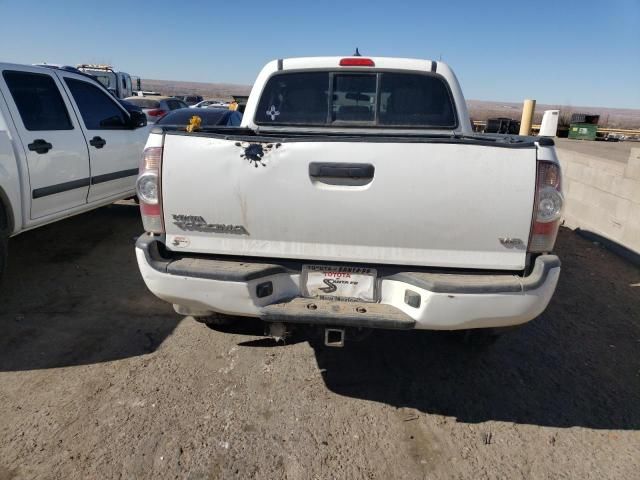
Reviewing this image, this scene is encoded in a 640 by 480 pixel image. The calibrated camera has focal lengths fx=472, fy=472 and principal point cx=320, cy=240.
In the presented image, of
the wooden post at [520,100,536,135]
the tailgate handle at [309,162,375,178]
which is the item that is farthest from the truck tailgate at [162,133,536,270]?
the wooden post at [520,100,536,135]

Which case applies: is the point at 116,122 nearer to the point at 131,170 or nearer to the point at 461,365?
the point at 131,170

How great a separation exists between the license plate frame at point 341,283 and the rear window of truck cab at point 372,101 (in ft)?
5.80

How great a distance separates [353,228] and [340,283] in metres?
0.34

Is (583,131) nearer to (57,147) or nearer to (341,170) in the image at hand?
(57,147)

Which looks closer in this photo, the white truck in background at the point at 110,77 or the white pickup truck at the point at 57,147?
the white pickup truck at the point at 57,147

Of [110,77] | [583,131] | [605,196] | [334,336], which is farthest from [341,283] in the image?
[583,131]

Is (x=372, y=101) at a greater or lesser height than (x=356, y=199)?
greater

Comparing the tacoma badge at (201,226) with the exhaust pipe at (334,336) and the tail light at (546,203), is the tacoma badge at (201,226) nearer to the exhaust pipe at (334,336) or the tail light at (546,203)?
the exhaust pipe at (334,336)

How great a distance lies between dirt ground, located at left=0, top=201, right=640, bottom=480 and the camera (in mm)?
2482

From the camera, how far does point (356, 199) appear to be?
2.48 m

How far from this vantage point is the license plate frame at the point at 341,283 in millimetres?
2629

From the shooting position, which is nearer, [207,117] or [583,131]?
[207,117]

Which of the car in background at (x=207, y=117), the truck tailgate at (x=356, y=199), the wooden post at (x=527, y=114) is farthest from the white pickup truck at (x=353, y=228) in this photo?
the wooden post at (x=527, y=114)

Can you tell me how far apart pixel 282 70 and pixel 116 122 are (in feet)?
9.76
